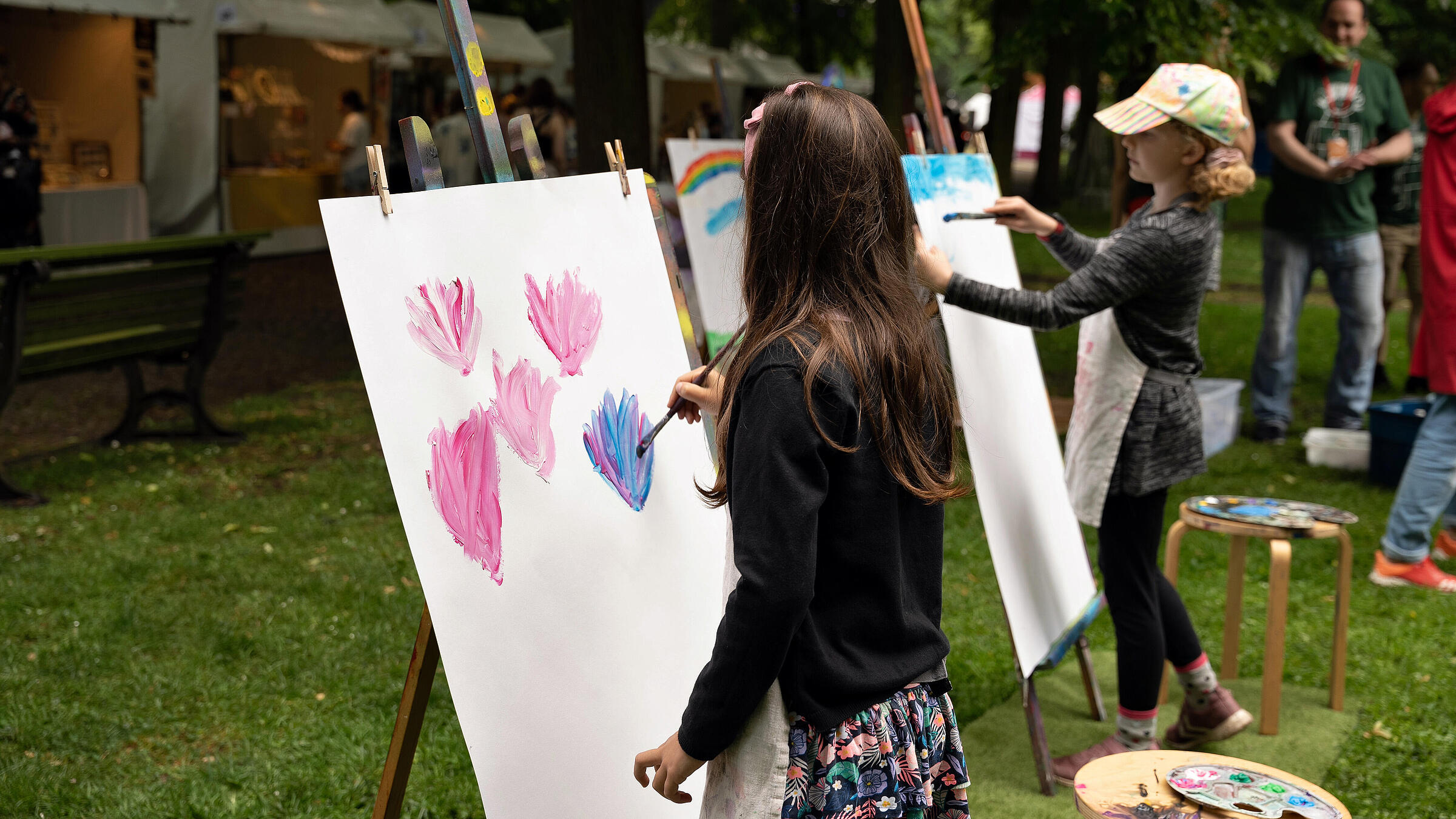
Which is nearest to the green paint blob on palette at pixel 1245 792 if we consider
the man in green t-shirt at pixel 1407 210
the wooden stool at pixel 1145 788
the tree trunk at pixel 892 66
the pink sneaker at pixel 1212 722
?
the wooden stool at pixel 1145 788

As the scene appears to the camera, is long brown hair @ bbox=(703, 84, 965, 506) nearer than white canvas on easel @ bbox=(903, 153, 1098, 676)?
Yes

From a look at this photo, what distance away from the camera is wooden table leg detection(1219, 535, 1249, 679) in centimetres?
353

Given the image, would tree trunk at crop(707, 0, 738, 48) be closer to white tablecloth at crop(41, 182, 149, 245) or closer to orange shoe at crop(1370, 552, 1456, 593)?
white tablecloth at crop(41, 182, 149, 245)

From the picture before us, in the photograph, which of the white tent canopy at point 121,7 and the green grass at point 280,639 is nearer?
the green grass at point 280,639

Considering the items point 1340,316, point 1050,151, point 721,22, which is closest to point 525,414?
point 1340,316

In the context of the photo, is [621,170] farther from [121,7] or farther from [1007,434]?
[121,7]

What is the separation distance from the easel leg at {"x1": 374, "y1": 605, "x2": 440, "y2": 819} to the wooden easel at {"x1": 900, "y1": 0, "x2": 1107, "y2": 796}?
137 cm

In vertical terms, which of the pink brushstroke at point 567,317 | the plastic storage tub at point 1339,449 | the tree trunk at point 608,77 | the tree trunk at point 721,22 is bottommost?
the plastic storage tub at point 1339,449

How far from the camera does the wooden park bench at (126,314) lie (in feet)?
16.3

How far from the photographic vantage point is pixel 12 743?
3082 millimetres

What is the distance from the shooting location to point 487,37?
15.4m

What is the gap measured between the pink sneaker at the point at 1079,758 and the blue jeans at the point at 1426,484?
1848 mm

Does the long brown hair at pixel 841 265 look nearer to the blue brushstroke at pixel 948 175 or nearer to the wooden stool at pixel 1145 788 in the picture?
the wooden stool at pixel 1145 788

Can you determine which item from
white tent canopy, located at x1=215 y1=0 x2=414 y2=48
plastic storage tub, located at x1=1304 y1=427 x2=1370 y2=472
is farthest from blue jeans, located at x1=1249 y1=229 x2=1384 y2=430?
white tent canopy, located at x1=215 y1=0 x2=414 y2=48
